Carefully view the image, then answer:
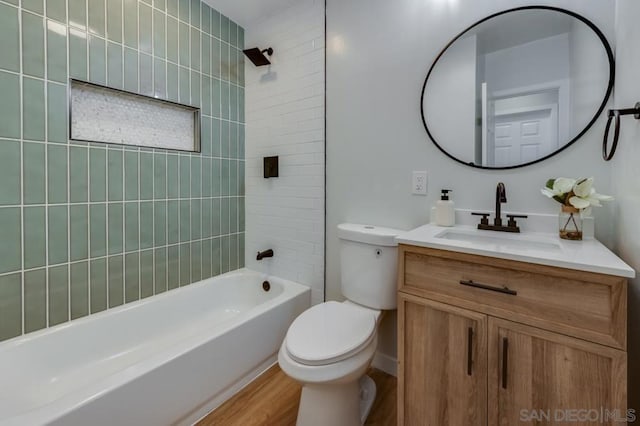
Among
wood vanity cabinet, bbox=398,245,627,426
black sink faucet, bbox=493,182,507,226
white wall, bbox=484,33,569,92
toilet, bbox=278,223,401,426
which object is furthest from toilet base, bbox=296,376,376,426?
white wall, bbox=484,33,569,92

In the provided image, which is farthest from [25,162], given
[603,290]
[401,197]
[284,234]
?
[603,290]

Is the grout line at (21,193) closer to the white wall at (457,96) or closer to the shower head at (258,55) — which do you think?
the shower head at (258,55)

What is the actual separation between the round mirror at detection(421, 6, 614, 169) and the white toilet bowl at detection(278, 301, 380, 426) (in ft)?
3.32

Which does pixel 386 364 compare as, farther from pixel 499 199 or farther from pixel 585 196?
pixel 585 196

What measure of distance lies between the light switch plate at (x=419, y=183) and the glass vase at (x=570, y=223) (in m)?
0.59

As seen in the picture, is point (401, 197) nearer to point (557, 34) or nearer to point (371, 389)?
point (557, 34)

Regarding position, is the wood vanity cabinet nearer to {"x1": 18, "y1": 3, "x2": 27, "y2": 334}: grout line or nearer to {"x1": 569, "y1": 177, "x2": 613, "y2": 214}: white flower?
{"x1": 569, "y1": 177, "x2": 613, "y2": 214}: white flower

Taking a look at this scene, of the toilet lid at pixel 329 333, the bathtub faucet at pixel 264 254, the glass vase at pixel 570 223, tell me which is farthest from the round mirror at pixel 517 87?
the bathtub faucet at pixel 264 254

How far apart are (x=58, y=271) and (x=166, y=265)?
556mm

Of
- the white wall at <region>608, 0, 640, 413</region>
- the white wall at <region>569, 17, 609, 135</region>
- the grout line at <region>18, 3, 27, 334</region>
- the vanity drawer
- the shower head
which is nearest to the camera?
the vanity drawer

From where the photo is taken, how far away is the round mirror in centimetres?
116

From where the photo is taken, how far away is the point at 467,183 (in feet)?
4.67

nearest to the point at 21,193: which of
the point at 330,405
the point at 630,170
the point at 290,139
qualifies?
the point at 290,139

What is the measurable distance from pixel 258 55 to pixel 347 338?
202 centimetres
